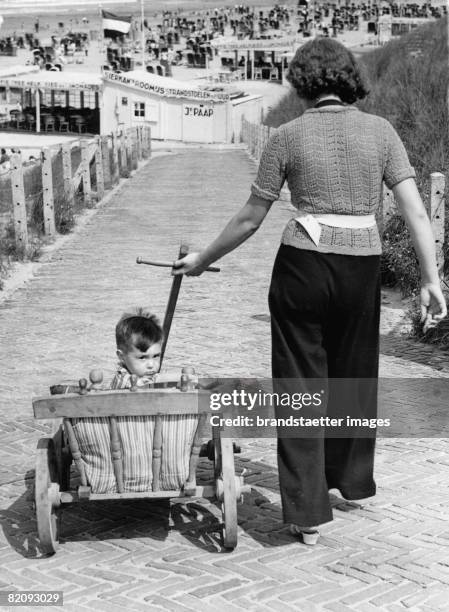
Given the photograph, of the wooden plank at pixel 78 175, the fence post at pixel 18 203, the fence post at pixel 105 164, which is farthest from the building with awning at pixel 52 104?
the fence post at pixel 18 203

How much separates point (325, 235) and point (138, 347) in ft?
3.18

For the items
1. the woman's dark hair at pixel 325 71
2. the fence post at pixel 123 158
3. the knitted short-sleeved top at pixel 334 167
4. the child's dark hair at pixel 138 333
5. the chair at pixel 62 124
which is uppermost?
the woman's dark hair at pixel 325 71

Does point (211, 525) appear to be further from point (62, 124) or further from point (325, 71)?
point (62, 124)

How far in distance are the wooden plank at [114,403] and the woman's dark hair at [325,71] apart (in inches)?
48.4

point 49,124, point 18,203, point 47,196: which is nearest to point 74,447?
point 18,203

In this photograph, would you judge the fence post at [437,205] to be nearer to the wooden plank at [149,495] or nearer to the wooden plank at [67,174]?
the wooden plank at [149,495]

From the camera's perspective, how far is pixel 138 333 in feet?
15.6

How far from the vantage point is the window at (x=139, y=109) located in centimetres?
5328

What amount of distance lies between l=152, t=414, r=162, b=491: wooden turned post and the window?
164 feet

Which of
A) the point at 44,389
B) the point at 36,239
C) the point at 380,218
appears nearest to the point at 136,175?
the point at 36,239

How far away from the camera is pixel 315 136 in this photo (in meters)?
4.26

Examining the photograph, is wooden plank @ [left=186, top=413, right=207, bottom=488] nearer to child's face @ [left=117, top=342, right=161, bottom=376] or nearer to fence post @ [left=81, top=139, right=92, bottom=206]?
child's face @ [left=117, top=342, right=161, bottom=376]

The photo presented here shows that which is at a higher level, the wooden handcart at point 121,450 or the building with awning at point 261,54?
the building with awning at point 261,54

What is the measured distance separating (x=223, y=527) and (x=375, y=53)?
38232 millimetres
